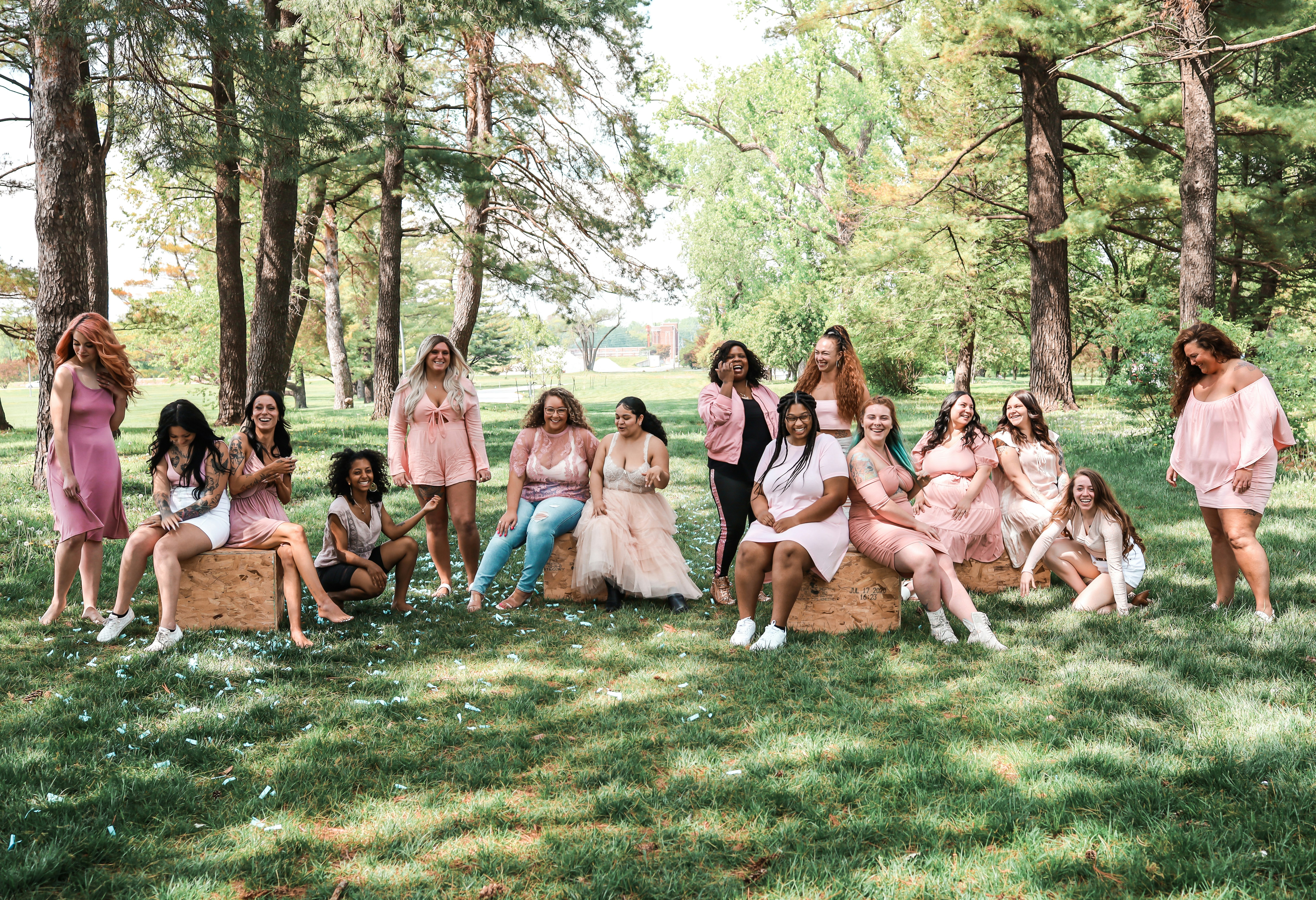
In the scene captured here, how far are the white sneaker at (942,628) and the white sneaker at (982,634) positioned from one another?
0.33ft

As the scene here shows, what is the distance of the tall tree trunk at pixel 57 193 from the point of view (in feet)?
27.0

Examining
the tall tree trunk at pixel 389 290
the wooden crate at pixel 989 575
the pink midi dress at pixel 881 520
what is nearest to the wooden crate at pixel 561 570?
the pink midi dress at pixel 881 520

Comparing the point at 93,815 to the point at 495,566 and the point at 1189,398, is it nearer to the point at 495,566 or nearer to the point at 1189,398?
the point at 495,566

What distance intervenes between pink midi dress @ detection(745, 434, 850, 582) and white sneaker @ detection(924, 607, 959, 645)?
65 cm

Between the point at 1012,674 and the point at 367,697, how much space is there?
11.3 ft

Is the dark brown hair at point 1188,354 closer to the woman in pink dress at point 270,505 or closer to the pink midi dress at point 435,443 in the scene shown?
the pink midi dress at point 435,443

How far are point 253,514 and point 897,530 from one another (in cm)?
422

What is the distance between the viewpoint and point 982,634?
5.17 m

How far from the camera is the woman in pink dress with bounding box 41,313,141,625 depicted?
5.45 meters

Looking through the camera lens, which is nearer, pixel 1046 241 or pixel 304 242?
pixel 1046 241

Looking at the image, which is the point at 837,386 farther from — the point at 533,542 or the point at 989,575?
the point at 533,542

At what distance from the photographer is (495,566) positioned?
6.40 metres

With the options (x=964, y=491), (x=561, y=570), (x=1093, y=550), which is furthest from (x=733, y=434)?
(x=1093, y=550)

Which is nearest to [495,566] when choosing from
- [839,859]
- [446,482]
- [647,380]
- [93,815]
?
[446,482]
